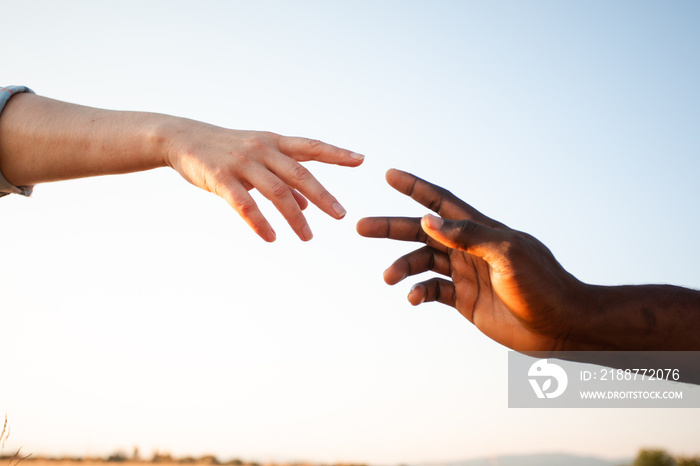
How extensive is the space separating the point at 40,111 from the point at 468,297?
2629 millimetres

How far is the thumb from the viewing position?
2529 mm

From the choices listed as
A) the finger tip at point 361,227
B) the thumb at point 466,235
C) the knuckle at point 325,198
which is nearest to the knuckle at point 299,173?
the knuckle at point 325,198

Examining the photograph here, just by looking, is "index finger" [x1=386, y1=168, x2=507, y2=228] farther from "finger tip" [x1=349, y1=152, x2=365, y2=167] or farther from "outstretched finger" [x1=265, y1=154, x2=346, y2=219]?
"outstretched finger" [x1=265, y1=154, x2=346, y2=219]

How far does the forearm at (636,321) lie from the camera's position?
2.90 m

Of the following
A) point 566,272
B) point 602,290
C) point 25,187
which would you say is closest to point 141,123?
point 25,187

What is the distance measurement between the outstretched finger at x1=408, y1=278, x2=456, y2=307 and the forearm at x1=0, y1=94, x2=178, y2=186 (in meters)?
1.80

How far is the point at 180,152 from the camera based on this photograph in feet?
7.91

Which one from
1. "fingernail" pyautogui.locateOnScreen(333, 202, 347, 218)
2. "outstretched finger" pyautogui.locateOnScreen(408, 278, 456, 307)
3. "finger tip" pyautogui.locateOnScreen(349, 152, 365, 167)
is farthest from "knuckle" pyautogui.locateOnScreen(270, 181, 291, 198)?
"outstretched finger" pyautogui.locateOnScreen(408, 278, 456, 307)

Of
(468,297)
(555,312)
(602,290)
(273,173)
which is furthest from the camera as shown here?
(468,297)

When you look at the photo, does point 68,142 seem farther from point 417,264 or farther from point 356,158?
point 417,264

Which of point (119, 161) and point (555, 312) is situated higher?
point (119, 161)

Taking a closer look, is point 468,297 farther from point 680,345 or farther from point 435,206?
point 680,345

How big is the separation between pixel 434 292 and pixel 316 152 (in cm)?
134

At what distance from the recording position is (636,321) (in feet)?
9.94
